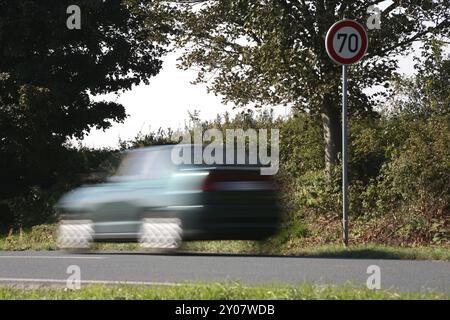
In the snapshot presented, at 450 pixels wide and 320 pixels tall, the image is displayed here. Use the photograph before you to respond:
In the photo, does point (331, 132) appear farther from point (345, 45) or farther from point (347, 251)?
point (347, 251)

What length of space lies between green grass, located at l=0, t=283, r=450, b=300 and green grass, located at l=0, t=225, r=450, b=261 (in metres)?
4.68

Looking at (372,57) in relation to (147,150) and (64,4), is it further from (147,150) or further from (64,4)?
(64,4)

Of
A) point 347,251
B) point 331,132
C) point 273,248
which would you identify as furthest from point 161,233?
point 331,132

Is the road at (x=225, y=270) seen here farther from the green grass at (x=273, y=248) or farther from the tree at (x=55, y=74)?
the tree at (x=55, y=74)

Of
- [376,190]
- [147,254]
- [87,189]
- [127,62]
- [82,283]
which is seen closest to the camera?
[82,283]

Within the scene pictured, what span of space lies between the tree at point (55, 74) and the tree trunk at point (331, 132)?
711 cm

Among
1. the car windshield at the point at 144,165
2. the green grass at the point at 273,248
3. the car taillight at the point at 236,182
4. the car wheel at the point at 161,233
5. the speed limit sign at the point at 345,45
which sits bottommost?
the green grass at the point at 273,248

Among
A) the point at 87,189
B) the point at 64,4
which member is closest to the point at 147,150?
the point at 87,189

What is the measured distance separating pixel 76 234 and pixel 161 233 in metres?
2.33

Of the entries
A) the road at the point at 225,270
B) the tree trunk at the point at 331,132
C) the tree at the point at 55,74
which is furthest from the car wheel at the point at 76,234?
the tree at the point at 55,74

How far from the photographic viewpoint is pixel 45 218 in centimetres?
2302

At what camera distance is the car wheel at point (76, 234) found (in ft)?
45.9

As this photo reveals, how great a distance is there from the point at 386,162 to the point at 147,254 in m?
7.57

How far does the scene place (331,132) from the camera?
66.1 ft
